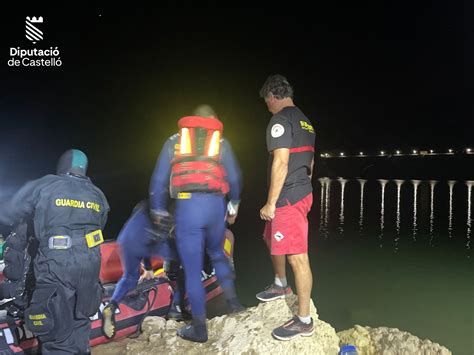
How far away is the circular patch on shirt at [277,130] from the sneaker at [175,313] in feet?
8.16

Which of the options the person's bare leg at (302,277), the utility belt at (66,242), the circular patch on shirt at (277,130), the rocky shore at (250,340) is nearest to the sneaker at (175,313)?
the rocky shore at (250,340)

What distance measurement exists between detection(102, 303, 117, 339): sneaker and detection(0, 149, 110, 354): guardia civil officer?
3.40 feet

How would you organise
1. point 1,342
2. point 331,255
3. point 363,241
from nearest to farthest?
point 1,342
point 331,255
point 363,241

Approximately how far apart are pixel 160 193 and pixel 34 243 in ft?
3.65

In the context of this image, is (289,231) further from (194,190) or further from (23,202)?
(23,202)

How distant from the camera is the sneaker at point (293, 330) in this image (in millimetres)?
3354

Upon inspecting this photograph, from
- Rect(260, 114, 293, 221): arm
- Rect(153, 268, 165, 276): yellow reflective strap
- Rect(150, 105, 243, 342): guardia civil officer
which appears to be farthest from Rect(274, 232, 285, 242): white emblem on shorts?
Rect(153, 268, 165, 276): yellow reflective strap

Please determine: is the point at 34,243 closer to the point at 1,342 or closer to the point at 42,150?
the point at 1,342

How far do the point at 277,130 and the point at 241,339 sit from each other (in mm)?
1758

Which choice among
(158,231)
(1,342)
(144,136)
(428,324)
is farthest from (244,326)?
(144,136)

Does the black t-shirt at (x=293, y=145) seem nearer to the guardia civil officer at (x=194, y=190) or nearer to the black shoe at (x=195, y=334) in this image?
the guardia civil officer at (x=194, y=190)

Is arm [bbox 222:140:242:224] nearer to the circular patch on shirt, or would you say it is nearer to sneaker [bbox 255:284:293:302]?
the circular patch on shirt

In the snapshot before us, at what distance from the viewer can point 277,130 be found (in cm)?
332

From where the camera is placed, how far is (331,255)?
837 inches
